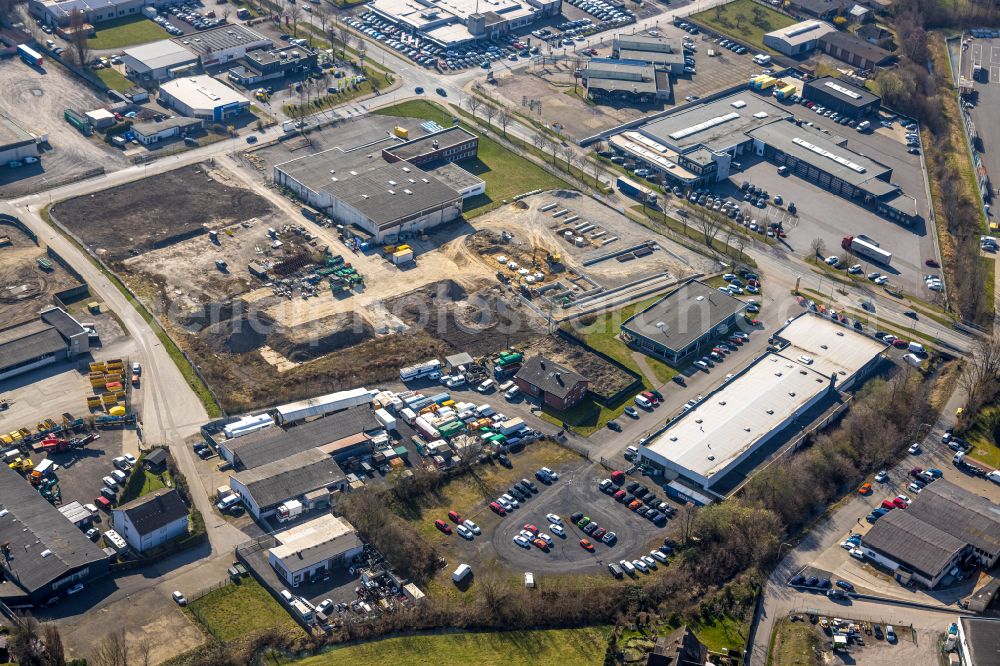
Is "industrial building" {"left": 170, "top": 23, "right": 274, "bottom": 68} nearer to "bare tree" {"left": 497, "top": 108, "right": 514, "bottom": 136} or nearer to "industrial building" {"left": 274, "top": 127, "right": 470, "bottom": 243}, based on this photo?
"industrial building" {"left": 274, "top": 127, "right": 470, "bottom": 243}

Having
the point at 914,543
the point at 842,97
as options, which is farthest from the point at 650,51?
the point at 914,543

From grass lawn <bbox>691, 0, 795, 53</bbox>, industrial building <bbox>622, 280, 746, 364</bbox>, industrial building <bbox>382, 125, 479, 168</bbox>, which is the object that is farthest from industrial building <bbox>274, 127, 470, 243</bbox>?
grass lawn <bbox>691, 0, 795, 53</bbox>

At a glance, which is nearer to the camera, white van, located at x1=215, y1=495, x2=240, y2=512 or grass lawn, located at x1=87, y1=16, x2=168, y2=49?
white van, located at x1=215, y1=495, x2=240, y2=512

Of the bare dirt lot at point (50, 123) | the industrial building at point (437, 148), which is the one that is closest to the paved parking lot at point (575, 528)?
the industrial building at point (437, 148)

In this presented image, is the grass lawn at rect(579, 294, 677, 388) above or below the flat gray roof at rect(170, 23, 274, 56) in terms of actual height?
below

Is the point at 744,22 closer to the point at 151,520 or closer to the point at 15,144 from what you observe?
the point at 15,144
